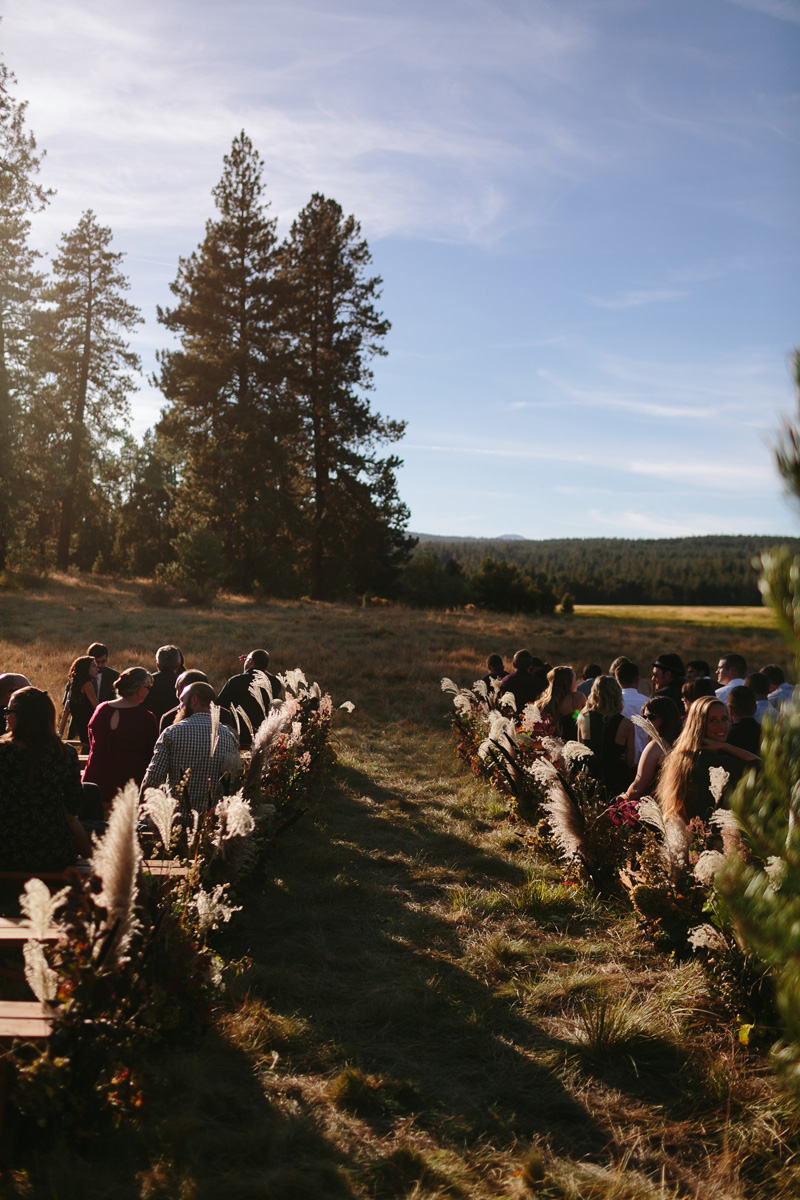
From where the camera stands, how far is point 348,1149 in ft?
10.8

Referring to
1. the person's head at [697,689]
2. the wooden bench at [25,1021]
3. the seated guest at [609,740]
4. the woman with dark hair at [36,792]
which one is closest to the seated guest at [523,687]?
the person's head at [697,689]

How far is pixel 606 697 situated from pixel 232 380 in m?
31.9

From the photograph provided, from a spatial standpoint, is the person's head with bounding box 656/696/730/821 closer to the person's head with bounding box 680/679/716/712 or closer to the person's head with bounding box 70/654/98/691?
the person's head with bounding box 680/679/716/712

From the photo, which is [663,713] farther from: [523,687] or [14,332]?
[14,332]

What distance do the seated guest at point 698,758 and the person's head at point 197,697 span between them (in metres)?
3.30

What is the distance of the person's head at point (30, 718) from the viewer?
4.25m

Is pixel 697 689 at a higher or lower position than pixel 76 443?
lower

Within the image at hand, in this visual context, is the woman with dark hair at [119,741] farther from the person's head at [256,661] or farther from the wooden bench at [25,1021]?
the wooden bench at [25,1021]

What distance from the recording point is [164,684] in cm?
789

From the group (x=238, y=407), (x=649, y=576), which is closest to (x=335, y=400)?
(x=238, y=407)

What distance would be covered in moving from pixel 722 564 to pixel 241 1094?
139 m

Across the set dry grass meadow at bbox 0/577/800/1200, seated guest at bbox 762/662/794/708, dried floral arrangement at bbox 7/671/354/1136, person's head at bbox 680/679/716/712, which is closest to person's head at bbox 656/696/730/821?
dry grass meadow at bbox 0/577/800/1200

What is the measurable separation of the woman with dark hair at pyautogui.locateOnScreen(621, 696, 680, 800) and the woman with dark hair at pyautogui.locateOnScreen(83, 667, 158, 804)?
3753 mm

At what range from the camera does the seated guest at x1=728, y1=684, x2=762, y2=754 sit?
5695 millimetres
